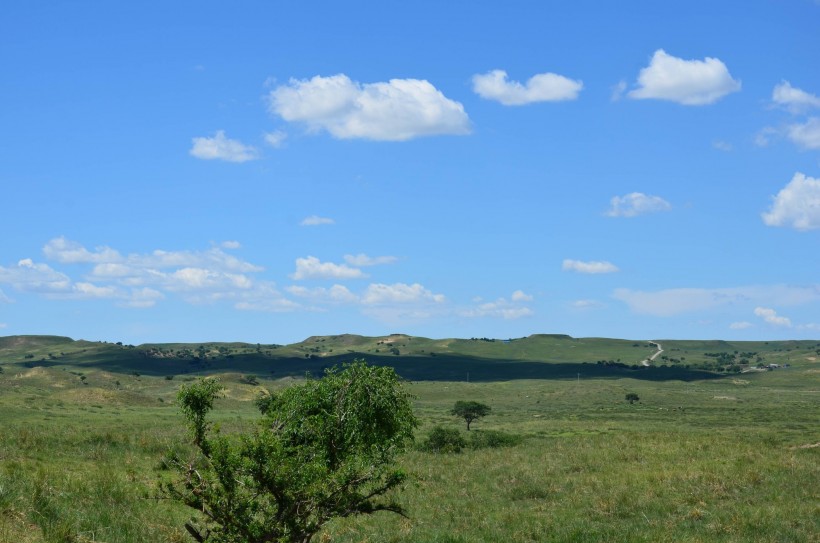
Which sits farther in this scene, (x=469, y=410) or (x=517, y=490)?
(x=469, y=410)

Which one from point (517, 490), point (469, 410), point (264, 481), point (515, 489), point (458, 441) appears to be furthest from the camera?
point (469, 410)

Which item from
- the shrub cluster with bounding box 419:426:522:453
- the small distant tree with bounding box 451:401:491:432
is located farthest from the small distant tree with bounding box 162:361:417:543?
the small distant tree with bounding box 451:401:491:432

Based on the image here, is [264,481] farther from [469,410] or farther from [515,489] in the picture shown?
[469,410]

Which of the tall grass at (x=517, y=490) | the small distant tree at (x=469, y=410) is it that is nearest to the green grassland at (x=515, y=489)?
the tall grass at (x=517, y=490)

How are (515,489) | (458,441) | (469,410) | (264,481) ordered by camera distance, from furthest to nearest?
(469,410) < (458,441) < (515,489) < (264,481)

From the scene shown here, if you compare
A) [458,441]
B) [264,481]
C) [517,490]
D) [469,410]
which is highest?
[264,481]

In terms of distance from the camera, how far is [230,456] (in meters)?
15.6

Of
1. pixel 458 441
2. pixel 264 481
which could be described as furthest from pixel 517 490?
pixel 458 441

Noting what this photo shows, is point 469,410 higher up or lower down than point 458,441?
lower down

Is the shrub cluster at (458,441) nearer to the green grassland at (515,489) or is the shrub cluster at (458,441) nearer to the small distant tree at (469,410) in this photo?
the green grassland at (515,489)

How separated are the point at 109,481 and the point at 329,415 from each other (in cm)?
978

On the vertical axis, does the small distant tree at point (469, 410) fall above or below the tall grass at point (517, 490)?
below

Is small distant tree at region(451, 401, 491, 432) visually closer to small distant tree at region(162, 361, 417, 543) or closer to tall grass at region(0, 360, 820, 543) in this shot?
tall grass at region(0, 360, 820, 543)

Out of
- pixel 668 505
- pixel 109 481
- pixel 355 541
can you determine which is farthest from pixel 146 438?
pixel 668 505
